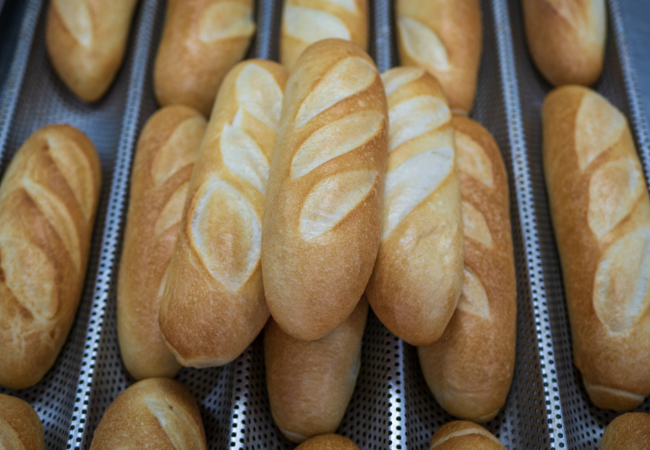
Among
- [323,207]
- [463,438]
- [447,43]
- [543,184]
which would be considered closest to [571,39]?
[447,43]

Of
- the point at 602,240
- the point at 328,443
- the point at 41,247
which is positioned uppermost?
the point at 41,247

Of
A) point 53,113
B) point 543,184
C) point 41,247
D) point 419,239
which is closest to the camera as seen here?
point 419,239

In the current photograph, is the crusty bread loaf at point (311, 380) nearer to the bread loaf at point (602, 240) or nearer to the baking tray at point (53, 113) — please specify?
the baking tray at point (53, 113)

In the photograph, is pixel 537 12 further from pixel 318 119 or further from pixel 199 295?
pixel 199 295

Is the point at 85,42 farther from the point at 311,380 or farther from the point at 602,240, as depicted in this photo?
the point at 602,240

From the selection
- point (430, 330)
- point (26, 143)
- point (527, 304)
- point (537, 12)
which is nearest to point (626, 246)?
point (527, 304)

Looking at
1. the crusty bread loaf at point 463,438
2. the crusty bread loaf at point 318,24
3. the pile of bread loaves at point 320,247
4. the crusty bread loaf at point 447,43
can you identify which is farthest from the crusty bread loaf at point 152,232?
the crusty bread loaf at point 447,43
